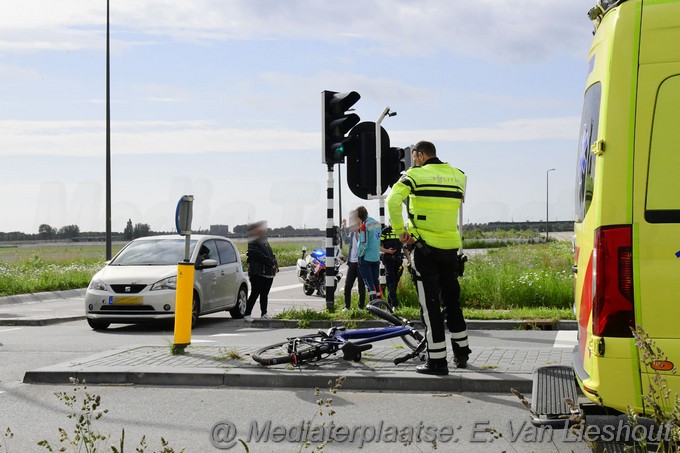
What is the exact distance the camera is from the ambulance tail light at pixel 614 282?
4645 mm

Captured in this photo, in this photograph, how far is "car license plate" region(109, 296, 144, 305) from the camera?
46.5 feet

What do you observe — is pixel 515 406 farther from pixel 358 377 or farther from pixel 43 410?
pixel 43 410

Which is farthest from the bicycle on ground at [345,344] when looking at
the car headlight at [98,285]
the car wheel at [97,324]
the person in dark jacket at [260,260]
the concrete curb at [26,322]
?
the concrete curb at [26,322]

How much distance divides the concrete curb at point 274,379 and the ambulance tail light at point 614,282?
2.95 metres

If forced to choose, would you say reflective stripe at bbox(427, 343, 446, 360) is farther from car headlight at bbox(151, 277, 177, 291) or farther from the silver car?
car headlight at bbox(151, 277, 177, 291)

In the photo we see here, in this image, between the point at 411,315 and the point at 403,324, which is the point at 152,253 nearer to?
the point at 411,315

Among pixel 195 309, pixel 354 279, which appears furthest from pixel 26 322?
pixel 354 279

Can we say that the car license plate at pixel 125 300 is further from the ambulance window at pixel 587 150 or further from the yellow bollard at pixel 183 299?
the ambulance window at pixel 587 150

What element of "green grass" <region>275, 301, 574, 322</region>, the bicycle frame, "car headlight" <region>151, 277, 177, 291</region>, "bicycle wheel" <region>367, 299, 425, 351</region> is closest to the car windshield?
"car headlight" <region>151, 277, 177, 291</region>

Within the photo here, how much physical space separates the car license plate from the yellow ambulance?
34.1 feet

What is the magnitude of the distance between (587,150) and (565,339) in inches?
270

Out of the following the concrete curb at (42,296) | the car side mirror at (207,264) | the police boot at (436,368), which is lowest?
the concrete curb at (42,296)

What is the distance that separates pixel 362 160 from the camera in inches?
564

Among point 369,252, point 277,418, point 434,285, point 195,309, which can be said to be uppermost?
point 369,252
